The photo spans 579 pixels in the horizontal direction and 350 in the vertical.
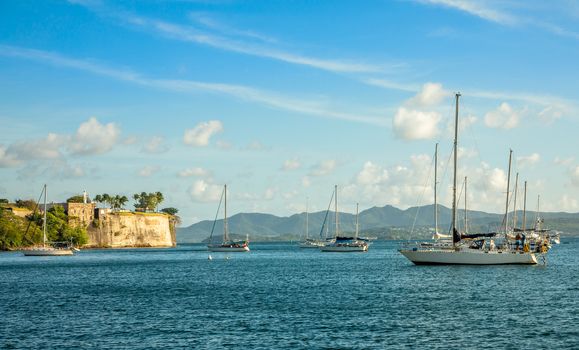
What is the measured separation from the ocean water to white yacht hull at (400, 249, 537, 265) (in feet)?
7.77

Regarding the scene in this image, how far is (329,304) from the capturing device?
177 feet

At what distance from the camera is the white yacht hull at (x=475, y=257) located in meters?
82.4

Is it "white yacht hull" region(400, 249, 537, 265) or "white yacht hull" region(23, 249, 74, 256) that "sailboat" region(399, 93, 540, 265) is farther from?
"white yacht hull" region(23, 249, 74, 256)

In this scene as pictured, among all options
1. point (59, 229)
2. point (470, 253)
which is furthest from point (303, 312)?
point (59, 229)

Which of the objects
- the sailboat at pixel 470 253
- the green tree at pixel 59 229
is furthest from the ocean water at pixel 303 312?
the green tree at pixel 59 229

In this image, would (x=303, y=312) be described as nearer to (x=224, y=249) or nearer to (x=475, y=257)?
(x=475, y=257)

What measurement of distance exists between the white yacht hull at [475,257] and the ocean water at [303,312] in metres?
2.37

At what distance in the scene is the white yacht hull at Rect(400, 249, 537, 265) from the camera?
270 ft

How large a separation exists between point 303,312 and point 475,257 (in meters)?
38.4

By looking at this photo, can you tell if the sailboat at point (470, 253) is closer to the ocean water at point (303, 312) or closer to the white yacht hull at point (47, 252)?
the ocean water at point (303, 312)

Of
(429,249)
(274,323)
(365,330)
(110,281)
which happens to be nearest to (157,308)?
(274,323)

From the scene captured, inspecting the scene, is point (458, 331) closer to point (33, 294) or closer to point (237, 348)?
point (237, 348)

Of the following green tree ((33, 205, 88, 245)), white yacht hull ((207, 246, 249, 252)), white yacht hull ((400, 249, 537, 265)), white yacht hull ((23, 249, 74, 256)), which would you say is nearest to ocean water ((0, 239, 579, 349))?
white yacht hull ((400, 249, 537, 265))

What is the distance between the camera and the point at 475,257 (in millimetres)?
82438
